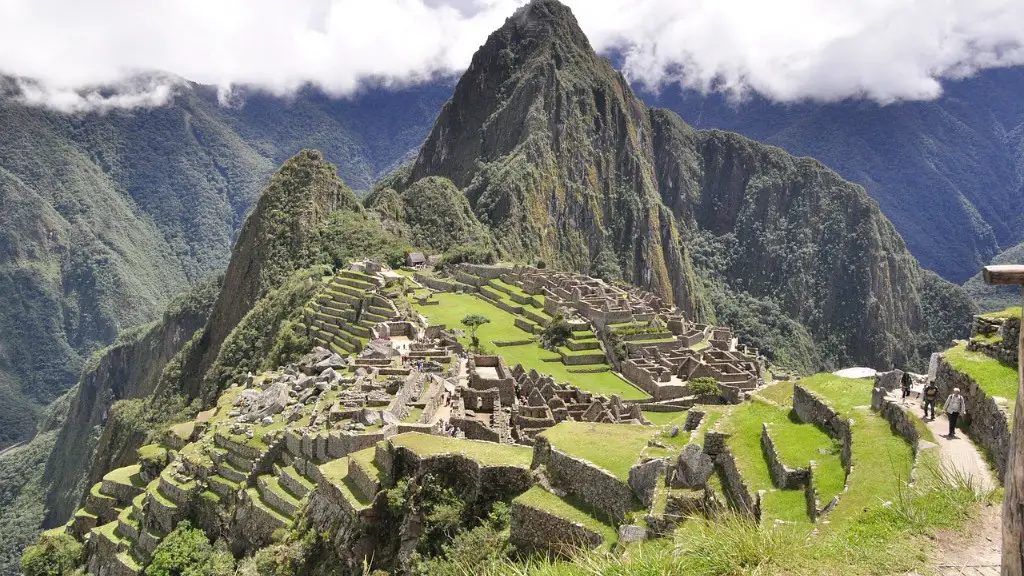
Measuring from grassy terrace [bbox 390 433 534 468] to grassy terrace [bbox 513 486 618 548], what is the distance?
146 centimetres

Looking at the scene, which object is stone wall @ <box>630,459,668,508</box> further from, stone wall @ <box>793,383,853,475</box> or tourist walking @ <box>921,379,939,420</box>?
tourist walking @ <box>921,379,939,420</box>

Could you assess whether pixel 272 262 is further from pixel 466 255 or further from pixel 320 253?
pixel 466 255

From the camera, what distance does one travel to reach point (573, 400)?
34281mm

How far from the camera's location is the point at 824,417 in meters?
14.9

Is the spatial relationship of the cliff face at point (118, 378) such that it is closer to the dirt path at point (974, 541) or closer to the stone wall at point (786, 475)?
the stone wall at point (786, 475)

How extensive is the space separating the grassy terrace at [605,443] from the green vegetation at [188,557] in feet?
36.3

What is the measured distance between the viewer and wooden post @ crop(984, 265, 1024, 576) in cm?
416

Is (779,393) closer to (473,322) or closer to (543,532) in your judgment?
(543,532)

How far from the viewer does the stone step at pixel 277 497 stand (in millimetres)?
19500

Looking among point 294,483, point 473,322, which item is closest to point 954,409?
point 294,483

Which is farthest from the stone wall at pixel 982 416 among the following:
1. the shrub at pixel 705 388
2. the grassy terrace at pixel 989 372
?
the shrub at pixel 705 388

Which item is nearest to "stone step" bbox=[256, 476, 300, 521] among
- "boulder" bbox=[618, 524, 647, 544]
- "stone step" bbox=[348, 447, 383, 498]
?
"stone step" bbox=[348, 447, 383, 498]

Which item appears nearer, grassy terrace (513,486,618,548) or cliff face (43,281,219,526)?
grassy terrace (513,486,618,548)

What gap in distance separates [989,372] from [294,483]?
16743 millimetres
